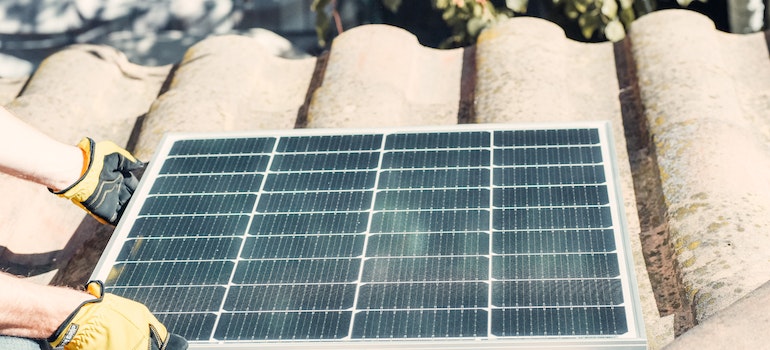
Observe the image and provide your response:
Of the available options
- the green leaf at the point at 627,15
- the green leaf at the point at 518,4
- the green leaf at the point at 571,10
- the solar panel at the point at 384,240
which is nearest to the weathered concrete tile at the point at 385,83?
the solar panel at the point at 384,240

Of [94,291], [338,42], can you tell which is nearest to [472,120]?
[338,42]

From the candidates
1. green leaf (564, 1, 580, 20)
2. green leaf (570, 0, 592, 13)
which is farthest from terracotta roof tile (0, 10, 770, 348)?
green leaf (564, 1, 580, 20)

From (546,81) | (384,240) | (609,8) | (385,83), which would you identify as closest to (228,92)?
(385,83)

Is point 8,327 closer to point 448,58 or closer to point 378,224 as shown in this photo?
point 378,224

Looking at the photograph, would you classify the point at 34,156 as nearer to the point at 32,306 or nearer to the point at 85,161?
the point at 85,161

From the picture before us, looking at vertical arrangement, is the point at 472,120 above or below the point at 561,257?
below

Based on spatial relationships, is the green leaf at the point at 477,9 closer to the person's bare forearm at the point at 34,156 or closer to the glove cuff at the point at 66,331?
the person's bare forearm at the point at 34,156
